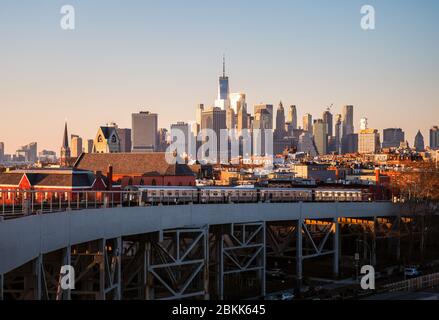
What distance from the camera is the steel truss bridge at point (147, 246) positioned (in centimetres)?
2517

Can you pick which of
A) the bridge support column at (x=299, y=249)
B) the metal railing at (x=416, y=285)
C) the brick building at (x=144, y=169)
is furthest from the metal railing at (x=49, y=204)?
the brick building at (x=144, y=169)

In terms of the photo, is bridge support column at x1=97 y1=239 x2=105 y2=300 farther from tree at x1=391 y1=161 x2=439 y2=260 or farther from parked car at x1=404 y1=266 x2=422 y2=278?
tree at x1=391 y1=161 x2=439 y2=260

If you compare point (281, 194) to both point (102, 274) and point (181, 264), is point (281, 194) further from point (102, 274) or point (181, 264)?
point (102, 274)

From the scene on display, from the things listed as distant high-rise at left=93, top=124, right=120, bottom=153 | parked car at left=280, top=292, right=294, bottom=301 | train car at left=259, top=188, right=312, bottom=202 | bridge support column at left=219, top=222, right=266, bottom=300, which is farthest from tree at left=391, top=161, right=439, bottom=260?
distant high-rise at left=93, top=124, right=120, bottom=153

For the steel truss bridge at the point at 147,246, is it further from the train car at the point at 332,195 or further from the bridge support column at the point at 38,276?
the train car at the point at 332,195

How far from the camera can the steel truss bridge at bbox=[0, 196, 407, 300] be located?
2517cm

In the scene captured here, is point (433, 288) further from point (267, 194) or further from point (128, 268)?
point (267, 194)

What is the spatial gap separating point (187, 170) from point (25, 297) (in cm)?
7580

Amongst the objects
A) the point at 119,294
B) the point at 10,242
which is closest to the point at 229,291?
the point at 119,294

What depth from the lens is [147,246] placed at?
37.4m

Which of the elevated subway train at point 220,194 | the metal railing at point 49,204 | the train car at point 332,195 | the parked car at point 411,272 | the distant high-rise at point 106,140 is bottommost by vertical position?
the parked car at point 411,272

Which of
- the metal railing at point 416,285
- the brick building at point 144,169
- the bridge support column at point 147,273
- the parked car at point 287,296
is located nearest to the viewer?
the bridge support column at point 147,273

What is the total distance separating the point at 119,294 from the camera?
1330 inches

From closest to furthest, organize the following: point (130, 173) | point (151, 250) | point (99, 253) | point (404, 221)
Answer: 1. point (99, 253)
2. point (151, 250)
3. point (404, 221)
4. point (130, 173)
